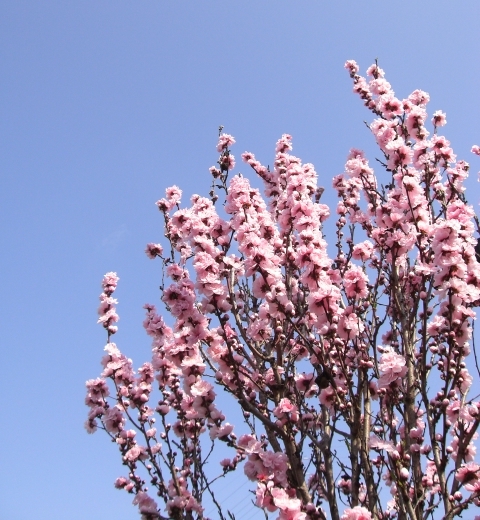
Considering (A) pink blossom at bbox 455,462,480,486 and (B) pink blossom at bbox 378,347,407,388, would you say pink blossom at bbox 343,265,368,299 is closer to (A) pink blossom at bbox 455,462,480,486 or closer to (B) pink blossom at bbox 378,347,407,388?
(B) pink blossom at bbox 378,347,407,388

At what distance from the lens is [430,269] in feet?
13.7

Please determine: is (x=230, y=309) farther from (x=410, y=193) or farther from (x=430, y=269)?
(x=410, y=193)

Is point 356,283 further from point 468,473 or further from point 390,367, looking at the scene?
point 468,473

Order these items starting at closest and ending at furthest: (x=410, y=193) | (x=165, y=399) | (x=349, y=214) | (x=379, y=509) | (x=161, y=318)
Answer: (x=379, y=509), (x=410, y=193), (x=161, y=318), (x=165, y=399), (x=349, y=214)

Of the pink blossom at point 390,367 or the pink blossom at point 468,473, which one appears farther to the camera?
the pink blossom at point 390,367

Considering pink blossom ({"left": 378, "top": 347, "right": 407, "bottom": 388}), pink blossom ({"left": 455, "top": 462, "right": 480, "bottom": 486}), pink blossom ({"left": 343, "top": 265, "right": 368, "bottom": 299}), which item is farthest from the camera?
pink blossom ({"left": 343, "top": 265, "right": 368, "bottom": 299})

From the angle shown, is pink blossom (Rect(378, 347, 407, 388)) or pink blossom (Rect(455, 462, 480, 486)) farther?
pink blossom (Rect(378, 347, 407, 388))

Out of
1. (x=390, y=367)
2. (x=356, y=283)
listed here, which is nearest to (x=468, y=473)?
(x=390, y=367)

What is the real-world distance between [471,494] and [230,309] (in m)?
2.41

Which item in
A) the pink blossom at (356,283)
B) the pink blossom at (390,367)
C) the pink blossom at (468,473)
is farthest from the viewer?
the pink blossom at (356,283)

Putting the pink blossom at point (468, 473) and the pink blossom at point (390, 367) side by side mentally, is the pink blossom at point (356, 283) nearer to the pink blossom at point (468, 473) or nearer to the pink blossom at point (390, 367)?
the pink blossom at point (390, 367)

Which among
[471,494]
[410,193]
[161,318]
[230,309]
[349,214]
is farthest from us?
[349,214]

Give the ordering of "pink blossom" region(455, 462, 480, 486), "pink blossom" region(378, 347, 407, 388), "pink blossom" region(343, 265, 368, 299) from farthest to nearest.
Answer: "pink blossom" region(343, 265, 368, 299)
"pink blossom" region(378, 347, 407, 388)
"pink blossom" region(455, 462, 480, 486)

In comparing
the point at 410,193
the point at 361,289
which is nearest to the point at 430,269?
the point at 361,289
